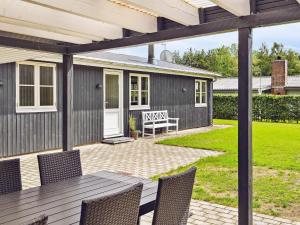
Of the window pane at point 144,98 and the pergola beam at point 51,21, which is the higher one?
the pergola beam at point 51,21

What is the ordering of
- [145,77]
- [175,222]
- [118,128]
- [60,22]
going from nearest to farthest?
[175,222]
[60,22]
[118,128]
[145,77]

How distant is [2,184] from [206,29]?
2451 mm

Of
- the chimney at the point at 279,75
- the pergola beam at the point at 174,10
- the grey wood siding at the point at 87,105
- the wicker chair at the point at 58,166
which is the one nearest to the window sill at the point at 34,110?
the grey wood siding at the point at 87,105

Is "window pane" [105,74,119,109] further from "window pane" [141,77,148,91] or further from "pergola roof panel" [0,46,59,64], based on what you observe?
"pergola roof panel" [0,46,59,64]

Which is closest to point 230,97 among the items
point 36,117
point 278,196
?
point 36,117

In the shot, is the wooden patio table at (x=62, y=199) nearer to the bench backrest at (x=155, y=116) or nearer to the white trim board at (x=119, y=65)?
the white trim board at (x=119, y=65)

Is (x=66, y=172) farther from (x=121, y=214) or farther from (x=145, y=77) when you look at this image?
(x=145, y=77)

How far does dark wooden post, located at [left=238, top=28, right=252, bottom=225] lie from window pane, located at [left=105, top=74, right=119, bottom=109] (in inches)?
324

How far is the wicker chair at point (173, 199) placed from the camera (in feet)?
6.96

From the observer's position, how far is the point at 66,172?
10.5 feet

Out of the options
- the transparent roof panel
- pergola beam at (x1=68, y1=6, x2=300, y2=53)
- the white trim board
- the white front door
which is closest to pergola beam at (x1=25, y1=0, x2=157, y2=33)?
pergola beam at (x1=68, y1=6, x2=300, y2=53)

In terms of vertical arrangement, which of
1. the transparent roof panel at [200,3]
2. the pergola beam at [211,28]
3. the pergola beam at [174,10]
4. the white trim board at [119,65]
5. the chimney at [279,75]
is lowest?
the pergola beam at [211,28]

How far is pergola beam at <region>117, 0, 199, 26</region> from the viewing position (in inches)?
118

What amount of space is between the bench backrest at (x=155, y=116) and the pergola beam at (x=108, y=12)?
8.65 meters
